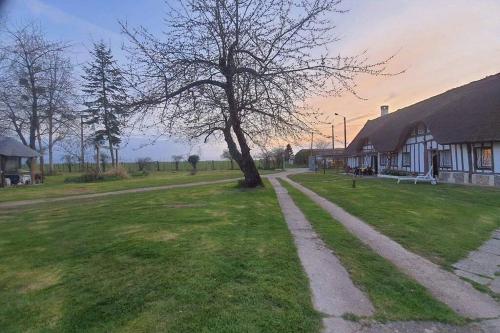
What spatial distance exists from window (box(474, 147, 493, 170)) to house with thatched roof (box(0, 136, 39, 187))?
32362 millimetres

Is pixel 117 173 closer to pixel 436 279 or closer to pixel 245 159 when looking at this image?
pixel 245 159

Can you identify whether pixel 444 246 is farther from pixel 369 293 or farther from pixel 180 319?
pixel 180 319

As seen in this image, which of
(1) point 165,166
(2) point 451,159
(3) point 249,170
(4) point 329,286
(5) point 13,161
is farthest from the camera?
(1) point 165,166

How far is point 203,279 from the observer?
5281mm

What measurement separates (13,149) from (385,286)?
33.9m

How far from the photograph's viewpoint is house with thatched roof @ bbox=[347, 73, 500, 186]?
23.0m

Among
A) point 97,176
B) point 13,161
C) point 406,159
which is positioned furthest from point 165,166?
point 406,159

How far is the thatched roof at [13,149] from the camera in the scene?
30688mm

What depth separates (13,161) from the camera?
107 ft

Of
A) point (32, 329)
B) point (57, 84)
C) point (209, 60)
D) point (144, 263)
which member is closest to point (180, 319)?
point (32, 329)

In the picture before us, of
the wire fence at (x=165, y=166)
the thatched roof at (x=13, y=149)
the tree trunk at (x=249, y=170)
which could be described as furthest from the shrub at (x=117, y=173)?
the tree trunk at (x=249, y=170)

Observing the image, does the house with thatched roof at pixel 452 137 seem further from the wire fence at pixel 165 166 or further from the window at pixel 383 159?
the wire fence at pixel 165 166

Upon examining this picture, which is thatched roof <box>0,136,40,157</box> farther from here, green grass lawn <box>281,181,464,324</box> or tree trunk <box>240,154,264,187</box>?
green grass lawn <box>281,181,464,324</box>


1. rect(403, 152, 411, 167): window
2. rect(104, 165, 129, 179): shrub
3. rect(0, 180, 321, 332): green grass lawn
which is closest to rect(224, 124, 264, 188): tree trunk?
rect(0, 180, 321, 332): green grass lawn
